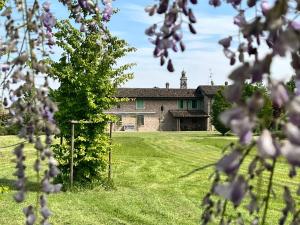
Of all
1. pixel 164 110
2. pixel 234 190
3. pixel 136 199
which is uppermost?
pixel 164 110

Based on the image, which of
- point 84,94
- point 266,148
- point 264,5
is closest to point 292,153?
point 266,148

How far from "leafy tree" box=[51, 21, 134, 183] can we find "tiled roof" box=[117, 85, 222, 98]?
38.8 metres

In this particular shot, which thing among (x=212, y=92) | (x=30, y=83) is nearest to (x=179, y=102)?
(x=212, y=92)

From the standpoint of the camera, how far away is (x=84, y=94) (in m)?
13.4

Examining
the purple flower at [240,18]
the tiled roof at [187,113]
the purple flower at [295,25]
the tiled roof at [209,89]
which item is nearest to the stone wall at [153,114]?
the tiled roof at [187,113]

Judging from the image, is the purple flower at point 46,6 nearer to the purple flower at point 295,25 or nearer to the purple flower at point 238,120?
the purple flower at point 295,25

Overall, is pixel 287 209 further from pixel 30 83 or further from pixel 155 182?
pixel 155 182

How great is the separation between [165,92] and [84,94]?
41.3 m

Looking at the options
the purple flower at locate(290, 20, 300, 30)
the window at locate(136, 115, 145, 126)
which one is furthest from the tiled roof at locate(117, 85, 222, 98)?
the purple flower at locate(290, 20, 300, 30)

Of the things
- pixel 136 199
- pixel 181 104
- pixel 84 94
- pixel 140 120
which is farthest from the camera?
pixel 181 104

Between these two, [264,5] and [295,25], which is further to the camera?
[264,5]

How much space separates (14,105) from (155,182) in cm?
1313

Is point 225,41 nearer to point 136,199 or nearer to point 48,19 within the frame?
point 48,19

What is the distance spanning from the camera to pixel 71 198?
11.8 m
